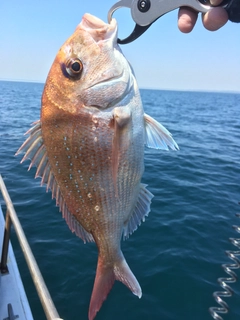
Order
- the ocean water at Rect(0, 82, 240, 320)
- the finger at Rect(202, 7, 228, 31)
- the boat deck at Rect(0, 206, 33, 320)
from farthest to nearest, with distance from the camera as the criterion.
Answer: the ocean water at Rect(0, 82, 240, 320) < the boat deck at Rect(0, 206, 33, 320) < the finger at Rect(202, 7, 228, 31)

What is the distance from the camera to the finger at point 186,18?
1716 millimetres

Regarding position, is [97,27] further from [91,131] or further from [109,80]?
[91,131]

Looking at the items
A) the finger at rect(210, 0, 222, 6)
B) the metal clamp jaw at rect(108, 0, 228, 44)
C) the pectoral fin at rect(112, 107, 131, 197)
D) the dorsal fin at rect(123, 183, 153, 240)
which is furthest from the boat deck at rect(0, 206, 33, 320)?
the finger at rect(210, 0, 222, 6)

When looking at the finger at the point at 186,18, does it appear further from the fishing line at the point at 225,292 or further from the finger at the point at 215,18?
the fishing line at the point at 225,292

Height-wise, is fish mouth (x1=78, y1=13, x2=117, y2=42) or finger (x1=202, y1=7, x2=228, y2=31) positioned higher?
finger (x1=202, y1=7, x2=228, y2=31)

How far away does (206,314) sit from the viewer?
12.9 feet

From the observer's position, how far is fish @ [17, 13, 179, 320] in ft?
5.55

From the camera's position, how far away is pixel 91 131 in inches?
66.6

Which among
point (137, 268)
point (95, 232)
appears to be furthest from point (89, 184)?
point (137, 268)

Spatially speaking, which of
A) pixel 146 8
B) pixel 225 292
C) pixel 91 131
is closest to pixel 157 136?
pixel 91 131

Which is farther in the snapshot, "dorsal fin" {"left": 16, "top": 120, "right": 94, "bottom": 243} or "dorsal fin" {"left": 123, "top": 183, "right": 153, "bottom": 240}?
"dorsal fin" {"left": 123, "top": 183, "right": 153, "bottom": 240}

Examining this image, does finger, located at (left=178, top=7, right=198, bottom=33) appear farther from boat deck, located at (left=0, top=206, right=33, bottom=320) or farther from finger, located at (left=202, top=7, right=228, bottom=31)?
boat deck, located at (left=0, top=206, right=33, bottom=320)

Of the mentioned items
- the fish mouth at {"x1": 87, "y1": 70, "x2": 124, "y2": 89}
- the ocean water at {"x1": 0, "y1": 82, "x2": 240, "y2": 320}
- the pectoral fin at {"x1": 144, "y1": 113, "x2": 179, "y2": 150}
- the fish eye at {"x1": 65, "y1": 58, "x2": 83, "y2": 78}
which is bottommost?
the ocean water at {"x1": 0, "y1": 82, "x2": 240, "y2": 320}

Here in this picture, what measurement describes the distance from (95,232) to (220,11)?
1.61 metres
